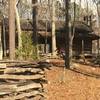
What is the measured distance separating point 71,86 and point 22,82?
14.0 ft

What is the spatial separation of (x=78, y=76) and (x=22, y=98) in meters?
6.47

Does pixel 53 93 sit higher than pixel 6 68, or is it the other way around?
pixel 6 68

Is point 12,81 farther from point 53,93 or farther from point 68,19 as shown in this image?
point 68,19

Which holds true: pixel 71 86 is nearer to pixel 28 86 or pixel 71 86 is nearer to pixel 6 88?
pixel 28 86

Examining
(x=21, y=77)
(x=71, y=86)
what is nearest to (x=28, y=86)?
(x=21, y=77)

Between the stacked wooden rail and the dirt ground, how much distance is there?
1308mm

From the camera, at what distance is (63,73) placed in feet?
57.5

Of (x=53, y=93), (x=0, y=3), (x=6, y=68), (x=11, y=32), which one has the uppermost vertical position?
(x=0, y=3)

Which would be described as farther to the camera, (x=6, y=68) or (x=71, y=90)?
(x=71, y=90)

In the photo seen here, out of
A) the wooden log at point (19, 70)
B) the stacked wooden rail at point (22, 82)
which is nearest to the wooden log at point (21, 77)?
the stacked wooden rail at point (22, 82)

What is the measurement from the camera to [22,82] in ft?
39.1

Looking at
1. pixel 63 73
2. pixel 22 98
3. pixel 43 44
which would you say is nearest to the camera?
pixel 22 98

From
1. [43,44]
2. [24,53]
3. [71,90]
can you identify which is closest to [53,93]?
[71,90]

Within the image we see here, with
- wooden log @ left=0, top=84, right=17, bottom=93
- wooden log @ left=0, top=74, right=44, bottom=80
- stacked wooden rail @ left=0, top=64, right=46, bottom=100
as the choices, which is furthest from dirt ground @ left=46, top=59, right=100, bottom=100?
wooden log @ left=0, top=84, right=17, bottom=93
